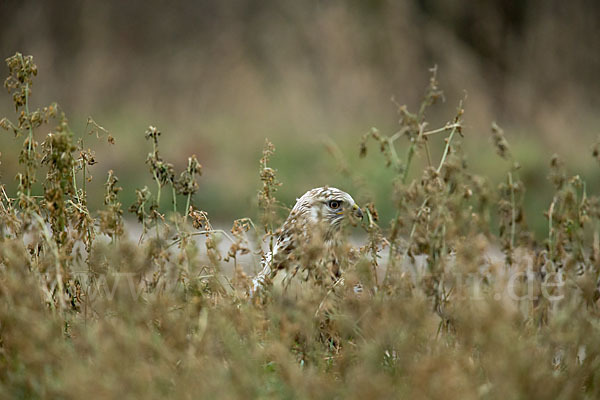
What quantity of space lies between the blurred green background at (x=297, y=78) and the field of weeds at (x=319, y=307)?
7691mm

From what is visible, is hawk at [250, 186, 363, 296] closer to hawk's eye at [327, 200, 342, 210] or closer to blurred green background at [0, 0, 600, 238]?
hawk's eye at [327, 200, 342, 210]

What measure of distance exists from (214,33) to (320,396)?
14.5 meters

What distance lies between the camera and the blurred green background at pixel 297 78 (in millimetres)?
12242

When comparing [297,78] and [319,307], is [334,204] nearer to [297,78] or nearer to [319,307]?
[319,307]

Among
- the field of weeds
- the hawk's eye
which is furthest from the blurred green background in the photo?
the field of weeds

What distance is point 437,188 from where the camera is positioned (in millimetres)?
3037

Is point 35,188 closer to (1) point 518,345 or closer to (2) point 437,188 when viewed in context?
(2) point 437,188

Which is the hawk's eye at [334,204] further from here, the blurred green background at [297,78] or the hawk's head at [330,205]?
the blurred green background at [297,78]

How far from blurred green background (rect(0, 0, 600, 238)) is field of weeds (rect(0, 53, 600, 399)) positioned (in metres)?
7.69

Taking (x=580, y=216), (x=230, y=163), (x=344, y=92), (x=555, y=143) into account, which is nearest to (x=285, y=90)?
(x=344, y=92)

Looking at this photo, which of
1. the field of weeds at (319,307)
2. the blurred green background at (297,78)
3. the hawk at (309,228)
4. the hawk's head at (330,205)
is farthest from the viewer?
the blurred green background at (297,78)

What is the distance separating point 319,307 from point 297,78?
11.8m

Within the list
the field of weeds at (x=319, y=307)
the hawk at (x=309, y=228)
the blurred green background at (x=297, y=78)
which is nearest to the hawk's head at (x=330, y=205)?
the hawk at (x=309, y=228)

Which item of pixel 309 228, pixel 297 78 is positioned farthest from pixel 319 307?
pixel 297 78
